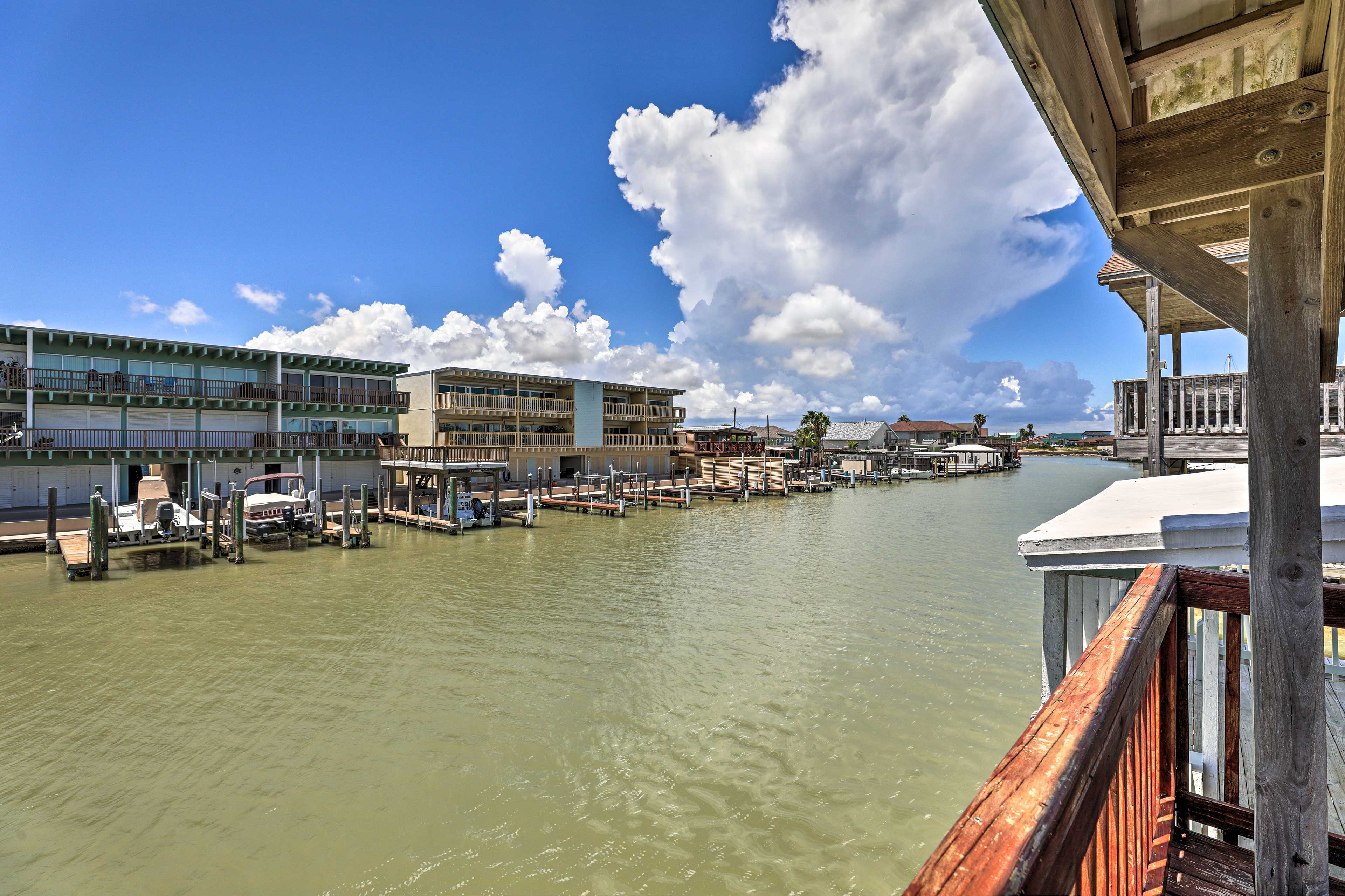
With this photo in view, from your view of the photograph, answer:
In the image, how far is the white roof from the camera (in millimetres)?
2734

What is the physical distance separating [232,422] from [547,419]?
62.4 ft

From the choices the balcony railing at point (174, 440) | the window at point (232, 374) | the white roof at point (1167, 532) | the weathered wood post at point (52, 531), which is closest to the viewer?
the white roof at point (1167, 532)

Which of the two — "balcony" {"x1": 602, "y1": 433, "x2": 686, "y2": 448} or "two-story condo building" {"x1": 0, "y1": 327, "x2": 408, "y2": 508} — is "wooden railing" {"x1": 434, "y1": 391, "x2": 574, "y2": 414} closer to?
"two-story condo building" {"x1": 0, "y1": 327, "x2": 408, "y2": 508}

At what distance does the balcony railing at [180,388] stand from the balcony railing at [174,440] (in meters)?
1.86

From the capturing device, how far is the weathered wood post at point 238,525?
18188 millimetres

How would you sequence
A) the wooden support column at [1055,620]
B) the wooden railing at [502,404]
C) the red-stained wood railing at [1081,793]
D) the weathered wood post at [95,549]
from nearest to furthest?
the red-stained wood railing at [1081,793], the wooden support column at [1055,620], the weathered wood post at [95,549], the wooden railing at [502,404]

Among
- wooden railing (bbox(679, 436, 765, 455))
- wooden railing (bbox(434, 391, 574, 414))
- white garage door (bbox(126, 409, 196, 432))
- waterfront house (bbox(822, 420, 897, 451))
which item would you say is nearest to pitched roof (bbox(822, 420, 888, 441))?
waterfront house (bbox(822, 420, 897, 451))

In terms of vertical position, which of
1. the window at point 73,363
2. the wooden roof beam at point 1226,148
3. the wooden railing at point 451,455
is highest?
the window at point 73,363

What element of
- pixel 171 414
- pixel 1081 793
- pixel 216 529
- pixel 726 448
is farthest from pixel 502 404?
pixel 1081 793

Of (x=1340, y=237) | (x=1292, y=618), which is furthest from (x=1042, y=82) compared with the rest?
(x=1292, y=618)

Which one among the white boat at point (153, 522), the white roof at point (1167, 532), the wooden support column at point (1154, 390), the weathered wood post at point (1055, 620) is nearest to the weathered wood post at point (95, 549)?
the white boat at point (153, 522)

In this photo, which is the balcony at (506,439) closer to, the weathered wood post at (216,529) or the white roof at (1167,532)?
the weathered wood post at (216,529)

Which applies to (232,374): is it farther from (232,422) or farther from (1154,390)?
(1154,390)

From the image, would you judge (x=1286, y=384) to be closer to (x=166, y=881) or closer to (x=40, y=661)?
(x=166, y=881)
